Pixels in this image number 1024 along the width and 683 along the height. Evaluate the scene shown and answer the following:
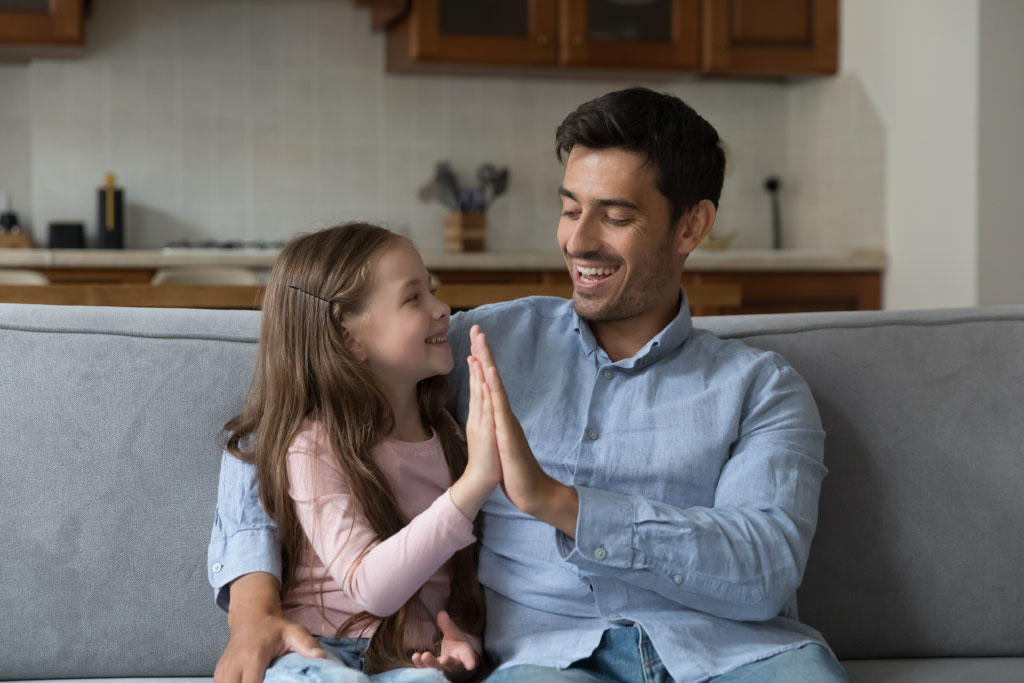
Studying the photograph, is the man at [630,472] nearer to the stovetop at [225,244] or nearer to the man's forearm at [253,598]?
the man's forearm at [253,598]

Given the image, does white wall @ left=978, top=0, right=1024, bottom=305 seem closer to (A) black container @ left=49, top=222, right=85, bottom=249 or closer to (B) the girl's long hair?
(B) the girl's long hair

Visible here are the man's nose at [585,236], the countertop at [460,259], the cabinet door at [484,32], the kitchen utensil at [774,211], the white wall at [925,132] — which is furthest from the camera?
the kitchen utensil at [774,211]

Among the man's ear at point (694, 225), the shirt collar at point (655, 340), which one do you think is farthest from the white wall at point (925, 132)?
the shirt collar at point (655, 340)

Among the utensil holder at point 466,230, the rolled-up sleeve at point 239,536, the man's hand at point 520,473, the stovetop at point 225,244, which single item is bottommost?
the rolled-up sleeve at point 239,536

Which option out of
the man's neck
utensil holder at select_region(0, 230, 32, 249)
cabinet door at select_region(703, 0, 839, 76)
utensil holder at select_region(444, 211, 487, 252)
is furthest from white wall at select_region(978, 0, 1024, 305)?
utensil holder at select_region(0, 230, 32, 249)

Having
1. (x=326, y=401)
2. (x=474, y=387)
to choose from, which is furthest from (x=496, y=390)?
(x=326, y=401)

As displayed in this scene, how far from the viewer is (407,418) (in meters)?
1.50

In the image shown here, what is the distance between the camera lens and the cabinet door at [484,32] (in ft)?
13.9

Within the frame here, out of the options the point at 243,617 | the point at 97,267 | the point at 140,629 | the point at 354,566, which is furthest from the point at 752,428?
the point at 97,267

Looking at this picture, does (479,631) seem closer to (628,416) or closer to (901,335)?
(628,416)

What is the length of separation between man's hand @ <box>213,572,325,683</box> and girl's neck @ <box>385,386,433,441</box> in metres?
0.26

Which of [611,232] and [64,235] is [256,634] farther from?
[64,235]

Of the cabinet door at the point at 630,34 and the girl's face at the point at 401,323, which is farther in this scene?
→ the cabinet door at the point at 630,34

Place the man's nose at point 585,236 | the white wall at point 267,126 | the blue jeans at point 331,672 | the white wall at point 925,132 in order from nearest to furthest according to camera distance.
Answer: the blue jeans at point 331,672 < the man's nose at point 585,236 < the white wall at point 925,132 < the white wall at point 267,126
